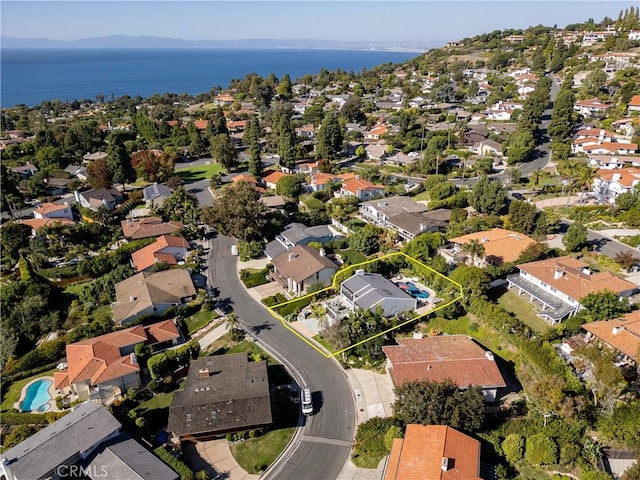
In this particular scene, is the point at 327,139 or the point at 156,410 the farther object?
the point at 327,139

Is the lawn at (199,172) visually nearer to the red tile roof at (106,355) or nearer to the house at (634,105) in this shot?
the red tile roof at (106,355)

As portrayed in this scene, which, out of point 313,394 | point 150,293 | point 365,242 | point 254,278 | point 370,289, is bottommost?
point 313,394

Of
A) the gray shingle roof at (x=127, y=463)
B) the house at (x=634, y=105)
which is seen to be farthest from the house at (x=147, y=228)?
the house at (x=634, y=105)

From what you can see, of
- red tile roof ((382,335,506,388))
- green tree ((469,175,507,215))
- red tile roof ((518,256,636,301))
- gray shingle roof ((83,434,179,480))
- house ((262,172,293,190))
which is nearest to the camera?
gray shingle roof ((83,434,179,480))

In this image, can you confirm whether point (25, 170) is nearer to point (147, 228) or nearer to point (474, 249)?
point (147, 228)

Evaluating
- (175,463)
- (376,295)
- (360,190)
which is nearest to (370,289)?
(376,295)

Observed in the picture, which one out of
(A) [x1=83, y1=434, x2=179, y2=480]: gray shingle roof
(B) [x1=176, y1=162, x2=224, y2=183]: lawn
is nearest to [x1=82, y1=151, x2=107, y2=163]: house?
(B) [x1=176, y1=162, x2=224, y2=183]: lawn

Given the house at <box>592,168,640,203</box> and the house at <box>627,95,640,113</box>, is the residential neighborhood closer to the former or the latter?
the house at <box>592,168,640,203</box>
